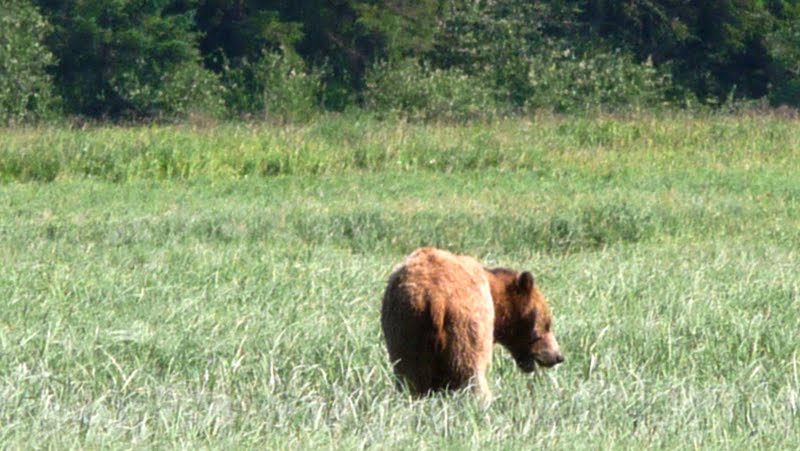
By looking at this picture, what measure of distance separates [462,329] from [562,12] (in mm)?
28606

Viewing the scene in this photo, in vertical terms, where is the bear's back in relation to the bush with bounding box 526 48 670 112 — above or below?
above

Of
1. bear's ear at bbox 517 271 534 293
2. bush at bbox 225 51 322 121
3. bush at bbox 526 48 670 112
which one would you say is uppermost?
bear's ear at bbox 517 271 534 293

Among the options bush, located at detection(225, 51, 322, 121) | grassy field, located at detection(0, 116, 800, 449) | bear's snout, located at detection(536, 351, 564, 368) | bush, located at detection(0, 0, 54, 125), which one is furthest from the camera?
bush, located at detection(225, 51, 322, 121)

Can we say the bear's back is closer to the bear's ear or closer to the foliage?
the bear's ear

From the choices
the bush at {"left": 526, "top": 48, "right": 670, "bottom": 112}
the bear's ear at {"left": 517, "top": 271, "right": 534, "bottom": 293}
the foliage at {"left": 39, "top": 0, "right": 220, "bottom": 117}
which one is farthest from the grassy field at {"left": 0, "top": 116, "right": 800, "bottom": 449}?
the bush at {"left": 526, "top": 48, "right": 670, "bottom": 112}

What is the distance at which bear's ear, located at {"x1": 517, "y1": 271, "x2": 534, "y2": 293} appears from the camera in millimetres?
5977

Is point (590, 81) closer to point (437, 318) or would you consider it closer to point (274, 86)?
point (274, 86)

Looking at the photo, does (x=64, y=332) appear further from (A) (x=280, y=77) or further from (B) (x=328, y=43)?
(B) (x=328, y=43)

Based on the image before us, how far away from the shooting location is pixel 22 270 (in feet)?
28.9

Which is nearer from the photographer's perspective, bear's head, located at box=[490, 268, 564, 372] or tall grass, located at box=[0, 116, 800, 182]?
bear's head, located at box=[490, 268, 564, 372]

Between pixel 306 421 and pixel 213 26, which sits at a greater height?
pixel 306 421

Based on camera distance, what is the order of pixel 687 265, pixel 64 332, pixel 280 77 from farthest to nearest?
pixel 280 77 → pixel 687 265 → pixel 64 332

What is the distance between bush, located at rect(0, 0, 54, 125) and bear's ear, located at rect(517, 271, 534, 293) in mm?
22855

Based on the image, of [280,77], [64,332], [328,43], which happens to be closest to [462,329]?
[64,332]
